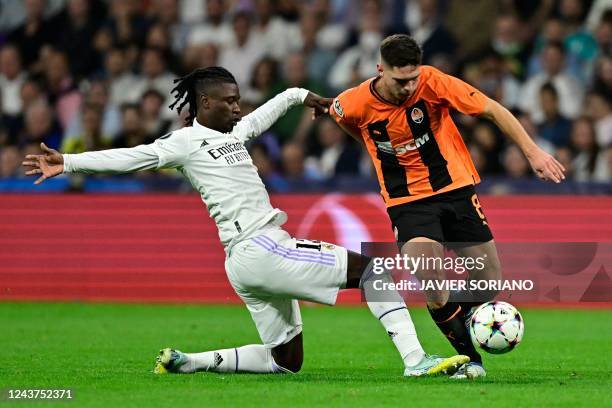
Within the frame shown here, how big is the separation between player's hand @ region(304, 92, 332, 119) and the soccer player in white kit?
550 mm

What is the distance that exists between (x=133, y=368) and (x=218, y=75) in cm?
224

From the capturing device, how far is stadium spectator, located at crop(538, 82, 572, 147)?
15.5 metres

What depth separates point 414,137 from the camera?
8.45 m

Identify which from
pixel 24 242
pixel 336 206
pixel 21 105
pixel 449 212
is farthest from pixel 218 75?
pixel 21 105

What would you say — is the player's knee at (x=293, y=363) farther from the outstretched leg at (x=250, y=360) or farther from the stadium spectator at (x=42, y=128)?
the stadium spectator at (x=42, y=128)

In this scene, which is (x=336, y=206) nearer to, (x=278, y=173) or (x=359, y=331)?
(x=278, y=173)

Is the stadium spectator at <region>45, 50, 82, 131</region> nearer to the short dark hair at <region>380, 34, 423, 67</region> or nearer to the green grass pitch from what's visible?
the green grass pitch

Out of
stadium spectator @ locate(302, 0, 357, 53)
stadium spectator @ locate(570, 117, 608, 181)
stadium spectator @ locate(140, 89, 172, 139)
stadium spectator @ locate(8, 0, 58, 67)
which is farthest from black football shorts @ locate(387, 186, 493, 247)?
stadium spectator @ locate(8, 0, 58, 67)

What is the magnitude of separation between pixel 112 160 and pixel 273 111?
1501 mm

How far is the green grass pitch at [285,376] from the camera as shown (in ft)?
23.7

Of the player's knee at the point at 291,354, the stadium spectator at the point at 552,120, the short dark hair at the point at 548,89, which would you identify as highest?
the short dark hair at the point at 548,89

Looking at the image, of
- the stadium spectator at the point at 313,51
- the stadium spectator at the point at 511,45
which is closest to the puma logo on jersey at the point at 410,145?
the stadium spectator at the point at 511,45

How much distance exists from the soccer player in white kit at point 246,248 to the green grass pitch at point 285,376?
0.19m

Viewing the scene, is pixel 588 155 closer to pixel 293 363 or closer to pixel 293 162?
pixel 293 162
